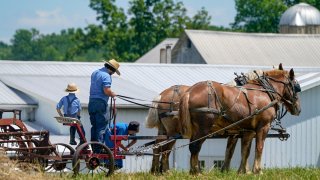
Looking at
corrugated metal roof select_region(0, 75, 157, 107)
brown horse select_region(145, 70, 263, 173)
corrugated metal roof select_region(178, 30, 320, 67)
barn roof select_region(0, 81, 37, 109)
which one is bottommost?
brown horse select_region(145, 70, 263, 173)

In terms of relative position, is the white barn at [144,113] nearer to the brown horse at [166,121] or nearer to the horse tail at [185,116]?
the brown horse at [166,121]

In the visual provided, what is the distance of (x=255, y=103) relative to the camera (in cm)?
2128

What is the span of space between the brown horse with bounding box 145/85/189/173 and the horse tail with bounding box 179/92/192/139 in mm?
771

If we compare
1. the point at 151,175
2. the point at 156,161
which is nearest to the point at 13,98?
the point at 156,161

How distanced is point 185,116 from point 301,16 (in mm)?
62178

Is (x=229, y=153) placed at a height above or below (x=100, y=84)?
below

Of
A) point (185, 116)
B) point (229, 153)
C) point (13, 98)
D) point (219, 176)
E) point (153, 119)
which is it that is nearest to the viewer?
point (219, 176)

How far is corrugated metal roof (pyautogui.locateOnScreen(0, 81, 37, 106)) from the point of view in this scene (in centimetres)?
3744

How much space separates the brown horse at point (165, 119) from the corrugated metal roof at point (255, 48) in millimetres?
43838

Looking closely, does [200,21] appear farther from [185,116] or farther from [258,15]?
[185,116]

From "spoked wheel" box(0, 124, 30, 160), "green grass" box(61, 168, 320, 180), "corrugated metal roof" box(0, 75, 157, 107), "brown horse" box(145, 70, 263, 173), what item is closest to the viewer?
"green grass" box(61, 168, 320, 180)

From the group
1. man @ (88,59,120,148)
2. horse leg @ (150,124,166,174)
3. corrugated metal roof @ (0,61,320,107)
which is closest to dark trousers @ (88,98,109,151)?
man @ (88,59,120,148)

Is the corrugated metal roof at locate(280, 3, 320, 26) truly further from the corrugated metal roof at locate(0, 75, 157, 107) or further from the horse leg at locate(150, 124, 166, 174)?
the horse leg at locate(150, 124, 166, 174)

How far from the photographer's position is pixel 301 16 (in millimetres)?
81375
